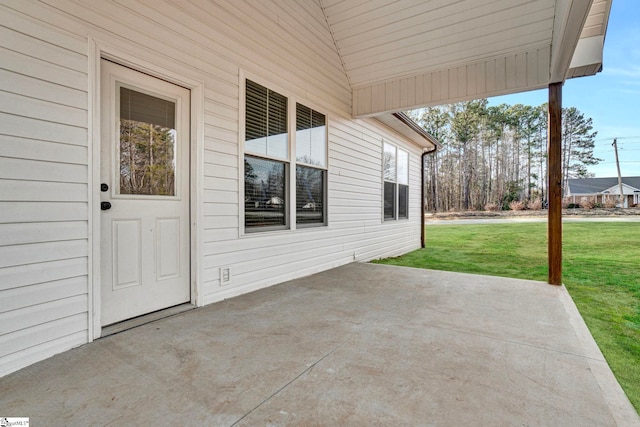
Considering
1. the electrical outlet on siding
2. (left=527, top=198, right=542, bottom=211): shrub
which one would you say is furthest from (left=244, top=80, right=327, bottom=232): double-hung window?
(left=527, top=198, right=542, bottom=211): shrub

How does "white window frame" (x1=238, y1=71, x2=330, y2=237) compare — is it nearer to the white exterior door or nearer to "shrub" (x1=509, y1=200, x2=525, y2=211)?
the white exterior door

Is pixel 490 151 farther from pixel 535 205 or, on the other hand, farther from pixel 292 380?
pixel 292 380

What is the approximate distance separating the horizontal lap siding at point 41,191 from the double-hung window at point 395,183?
5372mm

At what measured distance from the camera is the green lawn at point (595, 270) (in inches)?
82.4

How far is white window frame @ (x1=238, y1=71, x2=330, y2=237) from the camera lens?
3.11 m

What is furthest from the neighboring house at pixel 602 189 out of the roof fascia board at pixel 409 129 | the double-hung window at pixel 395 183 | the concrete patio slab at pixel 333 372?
the concrete patio slab at pixel 333 372

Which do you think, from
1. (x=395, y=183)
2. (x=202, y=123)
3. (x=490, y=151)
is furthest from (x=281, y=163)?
(x=490, y=151)

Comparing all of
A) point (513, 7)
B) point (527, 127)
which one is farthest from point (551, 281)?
point (527, 127)

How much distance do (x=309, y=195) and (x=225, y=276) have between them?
1.75m

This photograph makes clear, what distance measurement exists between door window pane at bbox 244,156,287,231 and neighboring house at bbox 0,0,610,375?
2 cm

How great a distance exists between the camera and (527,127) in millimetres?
24438

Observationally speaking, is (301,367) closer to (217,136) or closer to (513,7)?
(217,136)

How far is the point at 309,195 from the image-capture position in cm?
427

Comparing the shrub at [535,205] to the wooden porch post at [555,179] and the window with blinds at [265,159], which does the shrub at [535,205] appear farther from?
the window with blinds at [265,159]
